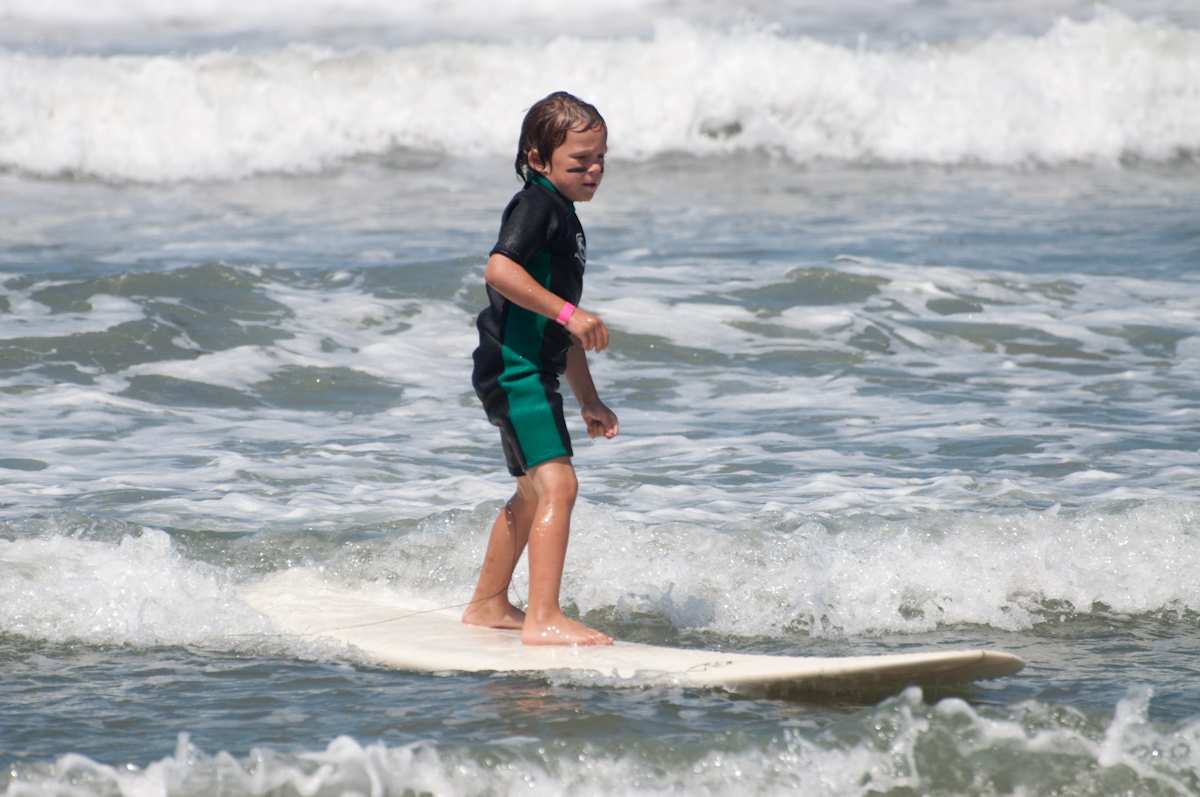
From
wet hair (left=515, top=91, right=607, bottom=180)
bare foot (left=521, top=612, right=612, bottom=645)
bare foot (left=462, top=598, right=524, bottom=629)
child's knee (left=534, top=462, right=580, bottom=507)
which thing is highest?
wet hair (left=515, top=91, right=607, bottom=180)

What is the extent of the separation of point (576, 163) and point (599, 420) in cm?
71

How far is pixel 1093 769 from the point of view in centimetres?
354

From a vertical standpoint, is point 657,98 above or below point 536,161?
above

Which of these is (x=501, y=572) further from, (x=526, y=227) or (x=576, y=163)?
(x=576, y=163)

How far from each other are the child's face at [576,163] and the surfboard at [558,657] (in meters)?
1.23

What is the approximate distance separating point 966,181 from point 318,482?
33.2 feet

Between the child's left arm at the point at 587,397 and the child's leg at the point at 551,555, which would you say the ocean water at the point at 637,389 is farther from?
the child's left arm at the point at 587,397

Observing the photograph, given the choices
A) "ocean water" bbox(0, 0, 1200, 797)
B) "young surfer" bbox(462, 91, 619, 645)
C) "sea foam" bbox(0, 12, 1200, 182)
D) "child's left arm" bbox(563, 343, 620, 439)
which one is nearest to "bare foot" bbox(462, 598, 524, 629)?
"young surfer" bbox(462, 91, 619, 645)

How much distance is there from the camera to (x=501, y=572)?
4.67 meters

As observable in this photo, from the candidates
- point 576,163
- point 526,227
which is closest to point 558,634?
point 526,227

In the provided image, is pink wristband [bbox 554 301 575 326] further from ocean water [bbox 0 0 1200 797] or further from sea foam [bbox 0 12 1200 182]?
sea foam [bbox 0 12 1200 182]

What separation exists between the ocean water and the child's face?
1312 mm

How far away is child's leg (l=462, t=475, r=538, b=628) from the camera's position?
4602 mm

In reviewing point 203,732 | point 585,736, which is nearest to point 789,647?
point 585,736
